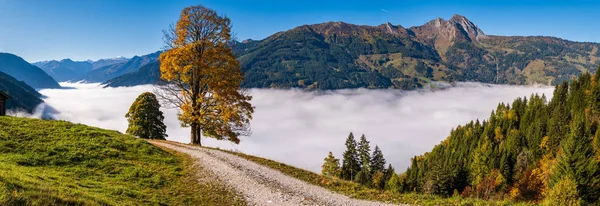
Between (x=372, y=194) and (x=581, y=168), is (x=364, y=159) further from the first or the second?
(x=372, y=194)

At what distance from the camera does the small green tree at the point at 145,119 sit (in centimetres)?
5053

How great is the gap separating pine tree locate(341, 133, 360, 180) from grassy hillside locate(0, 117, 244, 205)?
89716 mm

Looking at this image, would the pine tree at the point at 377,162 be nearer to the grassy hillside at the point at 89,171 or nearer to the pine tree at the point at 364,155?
the pine tree at the point at 364,155

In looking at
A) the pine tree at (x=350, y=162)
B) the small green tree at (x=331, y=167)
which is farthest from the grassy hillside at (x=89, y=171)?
the pine tree at (x=350, y=162)

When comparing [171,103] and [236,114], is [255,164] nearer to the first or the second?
[236,114]

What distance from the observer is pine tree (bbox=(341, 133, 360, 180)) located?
109938 mm

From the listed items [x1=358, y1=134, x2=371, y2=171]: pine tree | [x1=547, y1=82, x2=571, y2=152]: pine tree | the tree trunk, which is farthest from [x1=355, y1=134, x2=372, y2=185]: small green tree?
the tree trunk

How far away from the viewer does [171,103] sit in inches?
1399

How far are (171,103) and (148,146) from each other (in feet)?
37.4

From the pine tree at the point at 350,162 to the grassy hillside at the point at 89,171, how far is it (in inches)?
3532

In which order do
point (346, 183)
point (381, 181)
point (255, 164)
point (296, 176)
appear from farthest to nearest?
point (381, 181) → point (255, 164) → point (296, 176) → point (346, 183)

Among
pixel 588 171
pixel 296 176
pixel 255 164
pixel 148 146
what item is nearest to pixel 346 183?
pixel 296 176

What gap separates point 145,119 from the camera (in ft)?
169

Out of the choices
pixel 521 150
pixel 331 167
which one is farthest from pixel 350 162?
pixel 521 150
